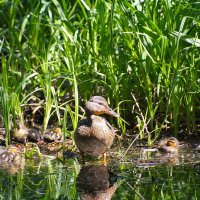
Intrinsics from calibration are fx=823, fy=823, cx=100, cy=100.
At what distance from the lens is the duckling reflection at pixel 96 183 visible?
247 inches

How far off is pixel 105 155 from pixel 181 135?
3.22 feet

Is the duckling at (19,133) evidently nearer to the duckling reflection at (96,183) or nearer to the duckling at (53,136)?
the duckling at (53,136)

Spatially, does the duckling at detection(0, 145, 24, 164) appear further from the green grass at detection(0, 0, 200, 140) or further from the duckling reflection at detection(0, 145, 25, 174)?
the green grass at detection(0, 0, 200, 140)

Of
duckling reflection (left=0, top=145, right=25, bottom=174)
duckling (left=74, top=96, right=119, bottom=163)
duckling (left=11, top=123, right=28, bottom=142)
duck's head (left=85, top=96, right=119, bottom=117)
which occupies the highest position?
duck's head (left=85, top=96, right=119, bottom=117)

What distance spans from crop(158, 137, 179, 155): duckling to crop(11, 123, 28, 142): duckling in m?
1.45

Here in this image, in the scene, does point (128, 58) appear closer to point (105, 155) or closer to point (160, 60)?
point (160, 60)

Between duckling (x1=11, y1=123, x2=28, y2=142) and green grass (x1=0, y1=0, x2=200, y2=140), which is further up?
green grass (x1=0, y1=0, x2=200, y2=140)

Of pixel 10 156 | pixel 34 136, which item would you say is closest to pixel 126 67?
pixel 34 136

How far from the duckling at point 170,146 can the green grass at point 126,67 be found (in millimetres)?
271

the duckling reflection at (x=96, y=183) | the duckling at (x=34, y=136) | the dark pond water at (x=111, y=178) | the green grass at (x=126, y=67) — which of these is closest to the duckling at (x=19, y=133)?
the duckling at (x=34, y=136)

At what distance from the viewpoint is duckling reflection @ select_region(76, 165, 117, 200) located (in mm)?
6281

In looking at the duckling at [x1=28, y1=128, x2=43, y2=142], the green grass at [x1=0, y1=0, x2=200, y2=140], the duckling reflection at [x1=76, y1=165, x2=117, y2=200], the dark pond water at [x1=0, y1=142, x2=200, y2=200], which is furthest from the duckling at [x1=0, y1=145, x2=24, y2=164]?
the duckling reflection at [x1=76, y1=165, x2=117, y2=200]

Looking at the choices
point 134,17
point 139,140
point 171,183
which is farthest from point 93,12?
point 171,183

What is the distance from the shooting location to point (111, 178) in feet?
22.4
